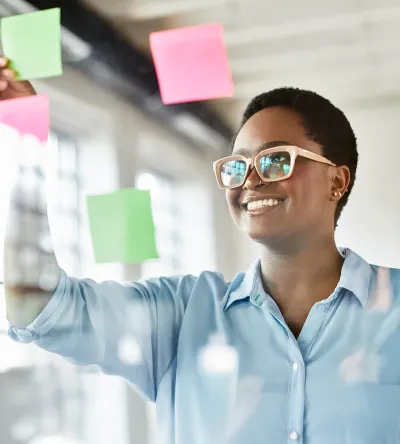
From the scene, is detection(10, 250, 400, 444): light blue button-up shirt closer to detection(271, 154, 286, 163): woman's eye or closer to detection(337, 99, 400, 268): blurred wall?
detection(337, 99, 400, 268): blurred wall

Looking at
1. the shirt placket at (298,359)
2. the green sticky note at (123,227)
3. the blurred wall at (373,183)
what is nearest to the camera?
the shirt placket at (298,359)

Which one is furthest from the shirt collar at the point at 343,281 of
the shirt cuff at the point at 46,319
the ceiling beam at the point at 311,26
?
the ceiling beam at the point at 311,26

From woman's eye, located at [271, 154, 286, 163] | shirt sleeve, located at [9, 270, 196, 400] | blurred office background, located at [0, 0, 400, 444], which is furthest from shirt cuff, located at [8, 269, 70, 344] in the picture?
woman's eye, located at [271, 154, 286, 163]

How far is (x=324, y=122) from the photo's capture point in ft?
2.57

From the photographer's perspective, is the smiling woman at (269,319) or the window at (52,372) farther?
the window at (52,372)

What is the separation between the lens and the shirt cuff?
2.27 ft

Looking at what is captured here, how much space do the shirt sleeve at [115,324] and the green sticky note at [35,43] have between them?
0.37 m

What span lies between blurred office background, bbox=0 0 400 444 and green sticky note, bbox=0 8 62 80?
0.02 meters

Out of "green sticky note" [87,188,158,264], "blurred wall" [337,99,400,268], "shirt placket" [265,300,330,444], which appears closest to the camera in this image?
"shirt placket" [265,300,330,444]

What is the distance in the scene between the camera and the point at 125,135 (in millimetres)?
918

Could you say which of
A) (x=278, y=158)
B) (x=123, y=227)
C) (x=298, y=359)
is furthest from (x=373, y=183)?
(x=123, y=227)

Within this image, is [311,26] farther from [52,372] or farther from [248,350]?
[52,372]

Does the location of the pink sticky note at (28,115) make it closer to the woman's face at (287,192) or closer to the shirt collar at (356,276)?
the woman's face at (287,192)

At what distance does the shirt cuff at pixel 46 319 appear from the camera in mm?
691
